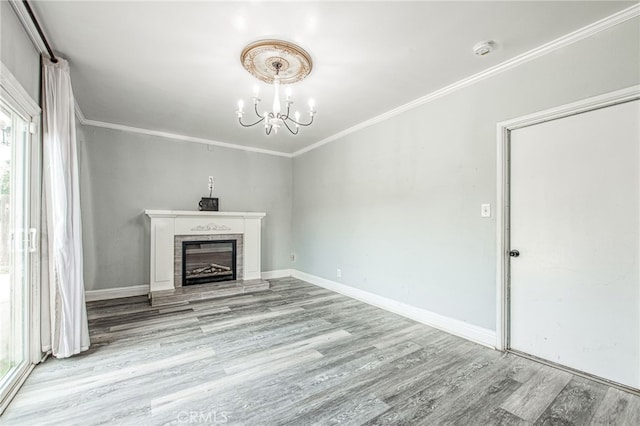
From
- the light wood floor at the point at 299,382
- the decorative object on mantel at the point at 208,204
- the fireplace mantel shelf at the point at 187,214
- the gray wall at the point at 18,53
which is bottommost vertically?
the light wood floor at the point at 299,382

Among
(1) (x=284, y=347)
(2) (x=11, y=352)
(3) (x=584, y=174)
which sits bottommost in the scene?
(1) (x=284, y=347)

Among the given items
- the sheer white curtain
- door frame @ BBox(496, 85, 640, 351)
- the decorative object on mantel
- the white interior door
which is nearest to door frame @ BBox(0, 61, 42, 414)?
the sheer white curtain

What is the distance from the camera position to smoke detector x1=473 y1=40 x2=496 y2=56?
7.45ft

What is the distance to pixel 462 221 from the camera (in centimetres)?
292

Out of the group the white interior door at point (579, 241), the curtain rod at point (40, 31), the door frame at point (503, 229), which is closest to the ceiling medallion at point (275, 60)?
the curtain rod at point (40, 31)

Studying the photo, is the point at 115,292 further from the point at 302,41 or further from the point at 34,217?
the point at 302,41

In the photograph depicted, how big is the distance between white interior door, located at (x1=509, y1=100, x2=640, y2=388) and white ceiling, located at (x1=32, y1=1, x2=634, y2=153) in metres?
0.82

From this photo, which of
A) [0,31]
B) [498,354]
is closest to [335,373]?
[498,354]

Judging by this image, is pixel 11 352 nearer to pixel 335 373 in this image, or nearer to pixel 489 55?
pixel 335 373

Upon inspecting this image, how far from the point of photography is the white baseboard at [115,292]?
160 inches

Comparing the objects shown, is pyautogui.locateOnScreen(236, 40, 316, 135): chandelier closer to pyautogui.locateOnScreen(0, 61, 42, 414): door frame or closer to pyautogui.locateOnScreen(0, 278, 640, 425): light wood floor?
pyautogui.locateOnScreen(0, 61, 42, 414): door frame

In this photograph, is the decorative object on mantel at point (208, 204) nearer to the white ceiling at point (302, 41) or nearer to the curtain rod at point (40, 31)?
the white ceiling at point (302, 41)

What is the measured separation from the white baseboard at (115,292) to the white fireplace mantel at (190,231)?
0.46 meters

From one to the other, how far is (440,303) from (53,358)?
11.9 ft
